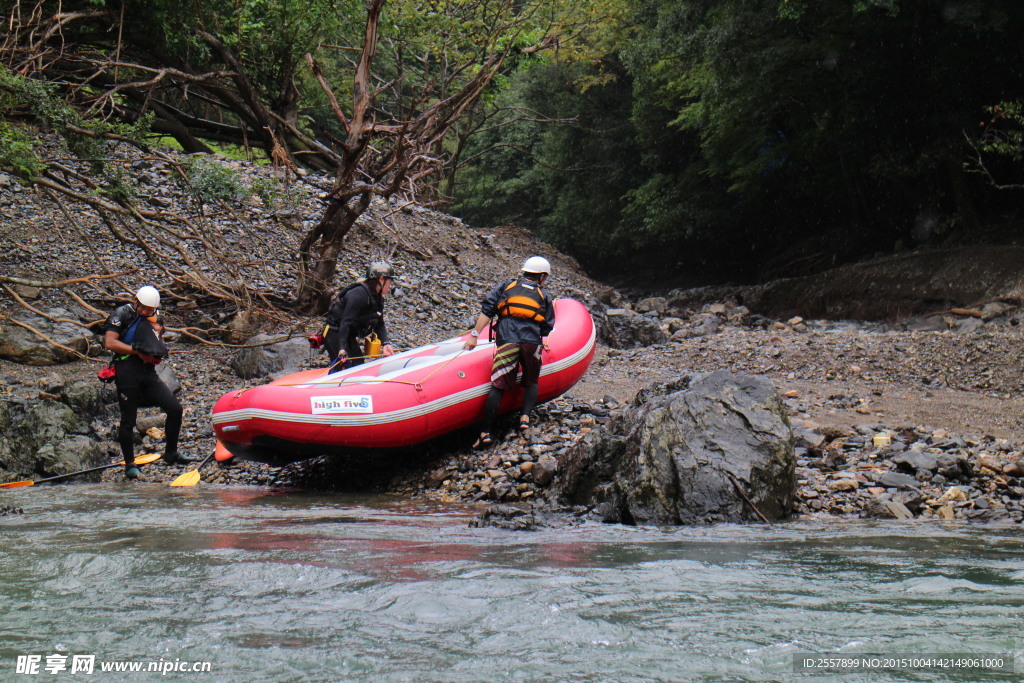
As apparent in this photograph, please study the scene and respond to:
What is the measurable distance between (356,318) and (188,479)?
1.99 meters

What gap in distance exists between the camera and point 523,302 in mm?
7074

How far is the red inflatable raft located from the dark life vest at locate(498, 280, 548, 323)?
503mm

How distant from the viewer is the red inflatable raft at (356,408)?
658 cm

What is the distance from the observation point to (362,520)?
5.59 metres

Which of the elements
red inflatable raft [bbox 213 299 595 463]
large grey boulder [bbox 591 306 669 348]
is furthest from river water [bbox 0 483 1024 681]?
large grey boulder [bbox 591 306 669 348]

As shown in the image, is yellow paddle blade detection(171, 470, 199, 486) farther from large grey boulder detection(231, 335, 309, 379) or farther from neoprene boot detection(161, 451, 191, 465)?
large grey boulder detection(231, 335, 309, 379)

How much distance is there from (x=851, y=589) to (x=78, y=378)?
914 centimetres

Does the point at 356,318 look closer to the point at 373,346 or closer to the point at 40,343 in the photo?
the point at 373,346

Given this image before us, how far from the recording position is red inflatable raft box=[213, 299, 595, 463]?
6.58 metres

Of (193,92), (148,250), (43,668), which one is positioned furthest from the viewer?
(193,92)

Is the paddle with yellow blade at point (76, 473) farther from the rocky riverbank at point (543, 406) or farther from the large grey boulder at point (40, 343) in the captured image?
the large grey boulder at point (40, 343)

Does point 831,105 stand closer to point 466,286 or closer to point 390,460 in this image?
point 466,286

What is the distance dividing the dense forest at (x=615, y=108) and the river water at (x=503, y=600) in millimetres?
5860

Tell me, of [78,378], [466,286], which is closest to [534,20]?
[466,286]
